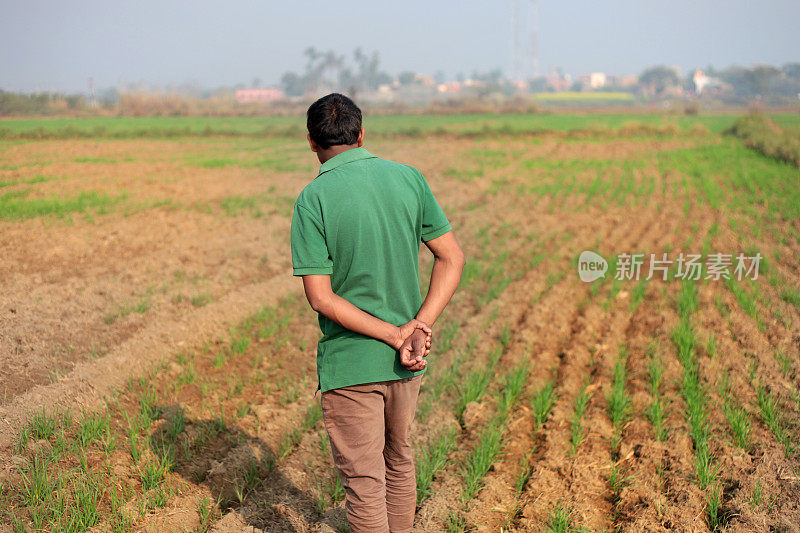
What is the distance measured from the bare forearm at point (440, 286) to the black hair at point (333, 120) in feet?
1.88

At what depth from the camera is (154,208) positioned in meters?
9.86

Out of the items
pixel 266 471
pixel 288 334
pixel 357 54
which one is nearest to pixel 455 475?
pixel 266 471

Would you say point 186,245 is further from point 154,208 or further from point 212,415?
point 212,415

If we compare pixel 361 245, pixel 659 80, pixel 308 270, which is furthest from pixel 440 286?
pixel 659 80

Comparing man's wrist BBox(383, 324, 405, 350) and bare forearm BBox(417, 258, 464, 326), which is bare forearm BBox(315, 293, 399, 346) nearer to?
man's wrist BBox(383, 324, 405, 350)

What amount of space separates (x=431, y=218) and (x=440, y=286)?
0.86 ft

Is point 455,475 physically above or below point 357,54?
below

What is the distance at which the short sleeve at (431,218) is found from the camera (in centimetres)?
217

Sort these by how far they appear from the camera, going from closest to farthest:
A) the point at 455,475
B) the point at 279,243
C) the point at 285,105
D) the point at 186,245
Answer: the point at 455,475 → the point at 186,245 → the point at 279,243 → the point at 285,105

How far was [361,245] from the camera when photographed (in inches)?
79.7

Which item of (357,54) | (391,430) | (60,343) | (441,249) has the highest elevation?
(357,54)

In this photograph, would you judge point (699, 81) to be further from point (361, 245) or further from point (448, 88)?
point (361, 245)

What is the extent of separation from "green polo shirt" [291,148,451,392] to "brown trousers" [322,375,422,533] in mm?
73

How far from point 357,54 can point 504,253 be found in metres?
98.4
